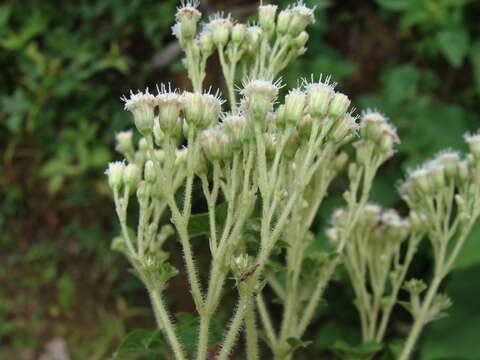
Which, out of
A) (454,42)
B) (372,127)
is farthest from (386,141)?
(454,42)

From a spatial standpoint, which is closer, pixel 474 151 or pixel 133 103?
pixel 133 103

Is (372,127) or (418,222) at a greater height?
(372,127)

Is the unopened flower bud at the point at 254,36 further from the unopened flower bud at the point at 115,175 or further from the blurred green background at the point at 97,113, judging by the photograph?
the blurred green background at the point at 97,113

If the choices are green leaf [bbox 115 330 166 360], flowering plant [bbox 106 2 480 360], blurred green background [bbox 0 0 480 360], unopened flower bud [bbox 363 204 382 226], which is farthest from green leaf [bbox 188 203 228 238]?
blurred green background [bbox 0 0 480 360]

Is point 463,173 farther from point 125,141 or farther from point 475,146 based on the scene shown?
point 125,141

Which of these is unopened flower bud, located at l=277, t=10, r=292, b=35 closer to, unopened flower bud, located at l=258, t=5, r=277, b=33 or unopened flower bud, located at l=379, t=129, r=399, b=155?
unopened flower bud, located at l=258, t=5, r=277, b=33

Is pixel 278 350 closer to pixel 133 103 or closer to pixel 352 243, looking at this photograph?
pixel 352 243

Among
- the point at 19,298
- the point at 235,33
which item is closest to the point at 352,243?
the point at 235,33
